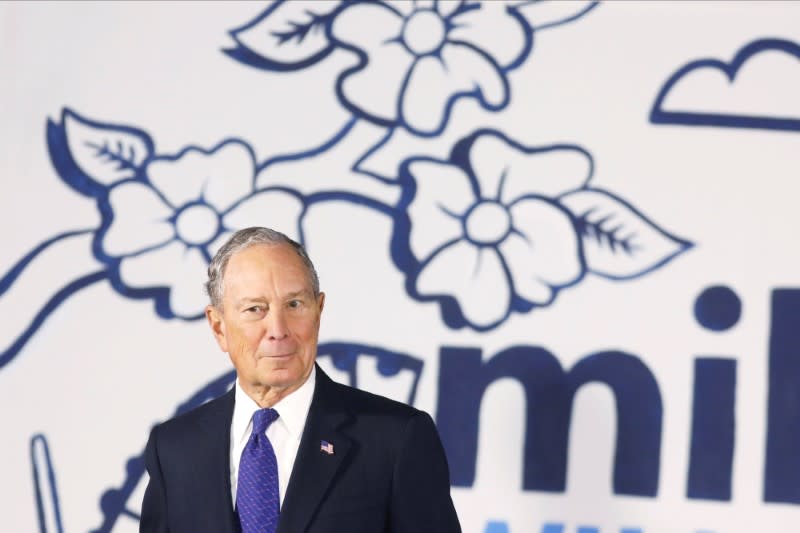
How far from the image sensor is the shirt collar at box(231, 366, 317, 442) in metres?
1.74

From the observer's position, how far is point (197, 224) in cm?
252

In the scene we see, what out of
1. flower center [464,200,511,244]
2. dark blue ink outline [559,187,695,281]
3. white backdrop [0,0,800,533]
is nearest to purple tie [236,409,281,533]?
white backdrop [0,0,800,533]

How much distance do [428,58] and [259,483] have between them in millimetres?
1160

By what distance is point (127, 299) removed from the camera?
2521mm

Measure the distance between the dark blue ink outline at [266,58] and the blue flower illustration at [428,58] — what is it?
43 mm

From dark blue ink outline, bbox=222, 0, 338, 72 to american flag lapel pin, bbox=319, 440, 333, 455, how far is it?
43.0 inches

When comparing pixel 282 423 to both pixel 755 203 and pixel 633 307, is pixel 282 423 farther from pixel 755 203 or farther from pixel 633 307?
pixel 755 203

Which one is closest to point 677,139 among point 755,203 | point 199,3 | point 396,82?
point 755,203

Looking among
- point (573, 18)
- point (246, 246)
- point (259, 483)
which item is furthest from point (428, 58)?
point (259, 483)

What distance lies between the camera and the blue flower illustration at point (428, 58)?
2.49 m

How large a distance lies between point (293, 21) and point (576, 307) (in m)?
0.88

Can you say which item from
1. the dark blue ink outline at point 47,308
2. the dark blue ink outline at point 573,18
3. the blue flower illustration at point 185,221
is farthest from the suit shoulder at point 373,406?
the dark blue ink outline at point 573,18

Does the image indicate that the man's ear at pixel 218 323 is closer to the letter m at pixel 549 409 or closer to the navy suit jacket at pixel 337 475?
the navy suit jacket at pixel 337 475

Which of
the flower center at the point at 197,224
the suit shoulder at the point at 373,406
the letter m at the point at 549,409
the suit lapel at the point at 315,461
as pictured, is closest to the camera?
the suit lapel at the point at 315,461
